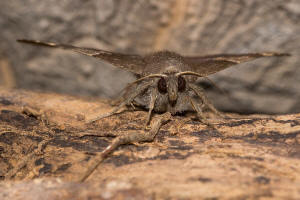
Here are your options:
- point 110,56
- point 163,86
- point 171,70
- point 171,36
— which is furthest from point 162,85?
point 171,36

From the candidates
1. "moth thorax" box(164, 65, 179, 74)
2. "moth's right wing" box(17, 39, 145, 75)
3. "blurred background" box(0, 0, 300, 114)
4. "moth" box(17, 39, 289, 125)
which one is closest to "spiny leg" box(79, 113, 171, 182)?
"moth" box(17, 39, 289, 125)

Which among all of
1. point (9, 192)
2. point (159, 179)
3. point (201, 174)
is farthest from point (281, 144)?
point (9, 192)

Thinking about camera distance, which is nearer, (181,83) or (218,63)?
(181,83)

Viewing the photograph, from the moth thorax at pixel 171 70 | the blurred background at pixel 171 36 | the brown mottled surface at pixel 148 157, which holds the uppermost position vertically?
the blurred background at pixel 171 36

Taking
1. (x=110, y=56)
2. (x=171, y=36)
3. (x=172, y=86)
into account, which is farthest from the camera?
(x=171, y=36)

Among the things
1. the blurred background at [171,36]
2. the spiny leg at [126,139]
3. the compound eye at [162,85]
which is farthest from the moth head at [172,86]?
the blurred background at [171,36]

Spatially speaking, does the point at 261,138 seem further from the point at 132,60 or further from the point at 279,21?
the point at 279,21

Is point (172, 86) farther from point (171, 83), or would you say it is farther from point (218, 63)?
point (218, 63)

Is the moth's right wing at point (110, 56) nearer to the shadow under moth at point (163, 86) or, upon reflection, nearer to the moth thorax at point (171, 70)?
the shadow under moth at point (163, 86)
